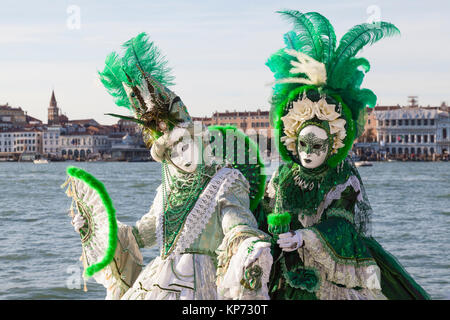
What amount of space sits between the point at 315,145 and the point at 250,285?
0.97 m

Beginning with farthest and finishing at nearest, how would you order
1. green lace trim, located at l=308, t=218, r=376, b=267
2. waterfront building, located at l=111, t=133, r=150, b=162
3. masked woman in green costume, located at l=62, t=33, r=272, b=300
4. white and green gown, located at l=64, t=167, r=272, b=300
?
waterfront building, located at l=111, t=133, r=150, b=162 → green lace trim, located at l=308, t=218, r=376, b=267 → masked woman in green costume, located at l=62, t=33, r=272, b=300 → white and green gown, located at l=64, t=167, r=272, b=300

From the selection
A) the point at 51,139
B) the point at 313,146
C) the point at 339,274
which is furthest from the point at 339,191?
the point at 51,139

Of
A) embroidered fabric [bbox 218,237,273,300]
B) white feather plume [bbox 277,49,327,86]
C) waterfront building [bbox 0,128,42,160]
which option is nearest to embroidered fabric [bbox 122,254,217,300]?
embroidered fabric [bbox 218,237,273,300]

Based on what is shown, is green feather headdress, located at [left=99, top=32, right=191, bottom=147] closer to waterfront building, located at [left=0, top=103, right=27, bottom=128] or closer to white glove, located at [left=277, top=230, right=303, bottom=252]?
white glove, located at [left=277, top=230, right=303, bottom=252]

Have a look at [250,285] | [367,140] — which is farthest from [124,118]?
[367,140]

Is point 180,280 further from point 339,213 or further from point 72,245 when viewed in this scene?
point 72,245

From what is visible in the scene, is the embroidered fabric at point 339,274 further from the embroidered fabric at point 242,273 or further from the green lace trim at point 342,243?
the embroidered fabric at point 242,273

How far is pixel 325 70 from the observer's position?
3.93 m

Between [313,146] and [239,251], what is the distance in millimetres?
846

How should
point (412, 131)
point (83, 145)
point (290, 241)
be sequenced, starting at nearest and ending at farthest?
point (290, 241) < point (412, 131) < point (83, 145)

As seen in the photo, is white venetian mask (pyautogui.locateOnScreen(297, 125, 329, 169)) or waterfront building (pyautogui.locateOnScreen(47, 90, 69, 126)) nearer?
white venetian mask (pyautogui.locateOnScreen(297, 125, 329, 169))

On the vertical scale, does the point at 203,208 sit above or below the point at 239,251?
above

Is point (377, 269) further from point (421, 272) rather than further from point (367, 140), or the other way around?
point (367, 140)

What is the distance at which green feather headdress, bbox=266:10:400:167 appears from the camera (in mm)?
3926
